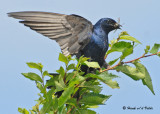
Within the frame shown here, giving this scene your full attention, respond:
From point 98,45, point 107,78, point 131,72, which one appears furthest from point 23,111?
point 98,45

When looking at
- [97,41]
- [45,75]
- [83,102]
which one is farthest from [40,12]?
[83,102]

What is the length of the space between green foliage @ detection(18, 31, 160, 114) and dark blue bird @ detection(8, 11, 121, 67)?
0.60 m

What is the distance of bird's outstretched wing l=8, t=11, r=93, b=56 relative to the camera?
343 cm

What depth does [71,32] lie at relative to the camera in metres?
3.60

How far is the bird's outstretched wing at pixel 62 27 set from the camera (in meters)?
3.43

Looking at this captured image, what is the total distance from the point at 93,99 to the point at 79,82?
213 millimetres

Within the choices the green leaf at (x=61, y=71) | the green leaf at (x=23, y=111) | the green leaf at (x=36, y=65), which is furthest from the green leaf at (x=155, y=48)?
the green leaf at (x=23, y=111)

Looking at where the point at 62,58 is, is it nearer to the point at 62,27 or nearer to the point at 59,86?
the point at 59,86

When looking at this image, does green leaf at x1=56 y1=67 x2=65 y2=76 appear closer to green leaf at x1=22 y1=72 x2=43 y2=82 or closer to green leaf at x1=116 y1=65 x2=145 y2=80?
green leaf at x1=22 y1=72 x2=43 y2=82

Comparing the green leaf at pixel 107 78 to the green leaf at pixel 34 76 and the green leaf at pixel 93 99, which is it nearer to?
the green leaf at pixel 93 99

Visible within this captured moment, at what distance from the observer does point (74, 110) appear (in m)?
2.80

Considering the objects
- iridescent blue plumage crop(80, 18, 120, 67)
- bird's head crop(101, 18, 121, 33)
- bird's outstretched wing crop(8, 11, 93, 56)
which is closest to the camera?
bird's outstretched wing crop(8, 11, 93, 56)

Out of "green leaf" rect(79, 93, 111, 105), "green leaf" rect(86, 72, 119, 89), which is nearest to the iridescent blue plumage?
"green leaf" rect(86, 72, 119, 89)

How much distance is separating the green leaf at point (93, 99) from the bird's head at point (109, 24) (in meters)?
1.40
